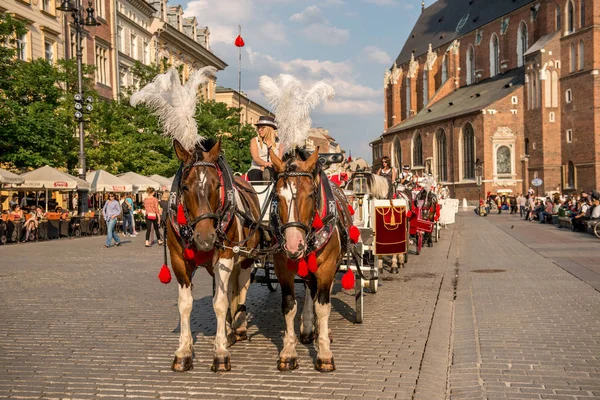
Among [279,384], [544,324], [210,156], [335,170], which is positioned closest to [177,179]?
[210,156]

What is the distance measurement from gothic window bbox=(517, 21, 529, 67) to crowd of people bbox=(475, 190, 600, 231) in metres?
15.2

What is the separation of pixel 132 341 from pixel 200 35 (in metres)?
60.0

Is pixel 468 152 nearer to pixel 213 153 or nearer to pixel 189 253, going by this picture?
pixel 213 153

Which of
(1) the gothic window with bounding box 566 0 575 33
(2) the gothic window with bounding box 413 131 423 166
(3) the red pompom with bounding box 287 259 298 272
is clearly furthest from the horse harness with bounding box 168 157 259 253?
(2) the gothic window with bounding box 413 131 423 166

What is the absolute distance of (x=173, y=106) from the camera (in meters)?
5.91

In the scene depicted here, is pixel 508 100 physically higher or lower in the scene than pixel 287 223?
higher

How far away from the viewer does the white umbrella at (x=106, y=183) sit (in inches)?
1016

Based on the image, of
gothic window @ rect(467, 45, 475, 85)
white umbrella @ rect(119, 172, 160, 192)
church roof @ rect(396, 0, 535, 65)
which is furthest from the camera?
gothic window @ rect(467, 45, 475, 85)

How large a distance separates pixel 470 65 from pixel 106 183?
5919 centimetres

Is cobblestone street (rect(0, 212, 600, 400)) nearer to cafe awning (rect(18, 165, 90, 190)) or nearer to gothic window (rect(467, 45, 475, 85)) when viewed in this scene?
cafe awning (rect(18, 165, 90, 190))

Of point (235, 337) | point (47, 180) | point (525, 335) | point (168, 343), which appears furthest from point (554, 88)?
point (168, 343)

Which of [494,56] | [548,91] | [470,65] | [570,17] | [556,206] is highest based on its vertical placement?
[570,17]

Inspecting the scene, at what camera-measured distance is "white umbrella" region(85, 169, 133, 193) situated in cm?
2580

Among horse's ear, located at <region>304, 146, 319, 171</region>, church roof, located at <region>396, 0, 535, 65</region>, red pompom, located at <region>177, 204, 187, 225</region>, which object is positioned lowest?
red pompom, located at <region>177, 204, 187, 225</region>
